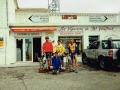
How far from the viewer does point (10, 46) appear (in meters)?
18.1

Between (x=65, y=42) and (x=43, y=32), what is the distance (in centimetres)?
214

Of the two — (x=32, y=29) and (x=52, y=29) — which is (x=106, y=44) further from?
(x=32, y=29)

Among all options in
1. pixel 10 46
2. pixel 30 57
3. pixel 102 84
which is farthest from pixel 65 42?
pixel 102 84

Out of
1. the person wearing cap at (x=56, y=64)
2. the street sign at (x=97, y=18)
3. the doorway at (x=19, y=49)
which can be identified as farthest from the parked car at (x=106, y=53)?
the doorway at (x=19, y=49)

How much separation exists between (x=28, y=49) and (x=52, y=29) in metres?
2.87

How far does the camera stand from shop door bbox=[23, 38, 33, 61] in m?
18.9

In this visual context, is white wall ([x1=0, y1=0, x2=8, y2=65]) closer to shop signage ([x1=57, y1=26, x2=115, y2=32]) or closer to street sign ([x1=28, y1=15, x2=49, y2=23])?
street sign ([x1=28, y1=15, x2=49, y2=23])

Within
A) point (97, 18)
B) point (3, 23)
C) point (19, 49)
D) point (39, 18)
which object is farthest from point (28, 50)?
point (97, 18)

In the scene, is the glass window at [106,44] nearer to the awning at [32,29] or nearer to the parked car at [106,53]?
the parked car at [106,53]

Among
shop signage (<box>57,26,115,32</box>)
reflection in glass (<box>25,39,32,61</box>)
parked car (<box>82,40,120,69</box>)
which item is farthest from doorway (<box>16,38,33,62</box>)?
parked car (<box>82,40,120,69</box>)

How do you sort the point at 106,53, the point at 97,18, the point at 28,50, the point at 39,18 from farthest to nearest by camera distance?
the point at 97,18, the point at 28,50, the point at 39,18, the point at 106,53

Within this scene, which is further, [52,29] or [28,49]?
[28,49]

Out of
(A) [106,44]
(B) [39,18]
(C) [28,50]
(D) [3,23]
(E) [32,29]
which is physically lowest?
(C) [28,50]

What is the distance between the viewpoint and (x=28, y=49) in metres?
19.0
